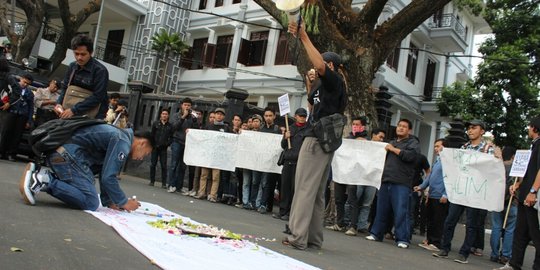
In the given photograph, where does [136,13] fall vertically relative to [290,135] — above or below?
above

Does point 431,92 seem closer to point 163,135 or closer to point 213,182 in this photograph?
point 163,135

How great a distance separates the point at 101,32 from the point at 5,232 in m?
28.9

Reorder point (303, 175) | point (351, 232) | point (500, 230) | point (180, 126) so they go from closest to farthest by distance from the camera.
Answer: point (303, 175) < point (351, 232) < point (500, 230) < point (180, 126)

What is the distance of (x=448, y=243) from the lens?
6.43m

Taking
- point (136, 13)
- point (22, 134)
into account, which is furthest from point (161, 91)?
point (22, 134)

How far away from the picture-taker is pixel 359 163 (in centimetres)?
797

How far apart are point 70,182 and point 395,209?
426 cm

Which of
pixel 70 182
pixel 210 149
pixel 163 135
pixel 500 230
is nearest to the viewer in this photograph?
pixel 70 182

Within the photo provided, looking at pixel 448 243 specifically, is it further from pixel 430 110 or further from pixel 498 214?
pixel 430 110

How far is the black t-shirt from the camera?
16.3 ft

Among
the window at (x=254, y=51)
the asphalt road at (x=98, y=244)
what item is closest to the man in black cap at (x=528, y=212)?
the asphalt road at (x=98, y=244)

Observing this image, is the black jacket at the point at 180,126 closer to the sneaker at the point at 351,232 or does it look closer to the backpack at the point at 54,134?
the sneaker at the point at 351,232

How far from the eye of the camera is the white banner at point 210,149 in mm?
9570

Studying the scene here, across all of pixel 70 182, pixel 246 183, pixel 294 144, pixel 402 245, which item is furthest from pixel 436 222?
pixel 70 182
